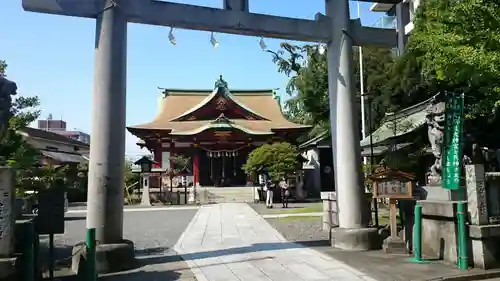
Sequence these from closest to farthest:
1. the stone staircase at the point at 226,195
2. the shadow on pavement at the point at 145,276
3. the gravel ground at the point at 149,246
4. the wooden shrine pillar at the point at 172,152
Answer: the shadow on pavement at the point at 145,276 < the gravel ground at the point at 149,246 < the stone staircase at the point at 226,195 < the wooden shrine pillar at the point at 172,152

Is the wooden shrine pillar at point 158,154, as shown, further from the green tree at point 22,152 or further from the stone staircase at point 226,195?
the green tree at point 22,152

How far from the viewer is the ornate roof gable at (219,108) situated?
33.6 meters

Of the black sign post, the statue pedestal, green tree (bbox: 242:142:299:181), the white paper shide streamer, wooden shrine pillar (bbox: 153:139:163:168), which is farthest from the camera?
wooden shrine pillar (bbox: 153:139:163:168)

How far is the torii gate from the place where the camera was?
7.16 meters

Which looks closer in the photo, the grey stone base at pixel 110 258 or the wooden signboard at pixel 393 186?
the grey stone base at pixel 110 258

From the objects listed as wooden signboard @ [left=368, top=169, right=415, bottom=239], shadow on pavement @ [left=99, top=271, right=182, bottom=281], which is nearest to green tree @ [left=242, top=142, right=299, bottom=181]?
wooden signboard @ [left=368, top=169, right=415, bottom=239]

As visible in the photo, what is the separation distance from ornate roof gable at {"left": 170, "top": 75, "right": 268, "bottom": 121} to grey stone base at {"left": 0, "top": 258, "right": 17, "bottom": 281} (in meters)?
29.0

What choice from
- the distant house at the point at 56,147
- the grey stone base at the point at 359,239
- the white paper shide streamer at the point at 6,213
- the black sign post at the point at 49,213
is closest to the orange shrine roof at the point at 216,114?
the distant house at the point at 56,147

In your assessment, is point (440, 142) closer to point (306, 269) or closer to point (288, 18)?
point (306, 269)

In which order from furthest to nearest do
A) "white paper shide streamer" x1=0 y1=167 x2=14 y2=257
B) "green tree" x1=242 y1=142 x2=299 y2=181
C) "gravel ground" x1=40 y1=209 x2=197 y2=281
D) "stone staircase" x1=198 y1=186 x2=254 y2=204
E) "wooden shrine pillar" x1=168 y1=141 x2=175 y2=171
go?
"wooden shrine pillar" x1=168 y1=141 x2=175 y2=171, "stone staircase" x1=198 y1=186 x2=254 y2=204, "green tree" x1=242 y1=142 x2=299 y2=181, "gravel ground" x1=40 y1=209 x2=197 y2=281, "white paper shide streamer" x1=0 y1=167 x2=14 y2=257

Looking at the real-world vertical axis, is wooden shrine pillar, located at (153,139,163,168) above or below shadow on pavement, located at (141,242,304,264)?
above

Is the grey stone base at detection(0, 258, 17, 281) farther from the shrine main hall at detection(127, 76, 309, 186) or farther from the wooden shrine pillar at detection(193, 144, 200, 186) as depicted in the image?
the wooden shrine pillar at detection(193, 144, 200, 186)

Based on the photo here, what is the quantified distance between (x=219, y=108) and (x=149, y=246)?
24.7m

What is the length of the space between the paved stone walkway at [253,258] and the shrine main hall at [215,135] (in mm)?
18950
